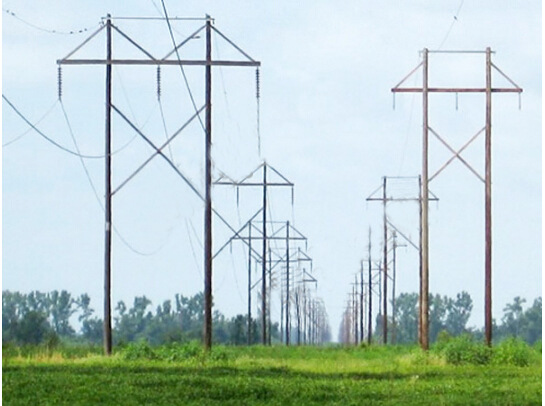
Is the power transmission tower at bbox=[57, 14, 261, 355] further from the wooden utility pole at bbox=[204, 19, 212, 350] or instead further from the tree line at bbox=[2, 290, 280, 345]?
the tree line at bbox=[2, 290, 280, 345]

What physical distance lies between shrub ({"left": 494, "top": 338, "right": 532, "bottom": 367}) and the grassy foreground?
1.44 feet

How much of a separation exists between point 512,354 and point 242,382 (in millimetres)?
14680

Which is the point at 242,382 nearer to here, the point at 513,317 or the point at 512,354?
the point at 512,354

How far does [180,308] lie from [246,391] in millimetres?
125809

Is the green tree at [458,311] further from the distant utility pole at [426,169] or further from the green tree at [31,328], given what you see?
the distant utility pole at [426,169]

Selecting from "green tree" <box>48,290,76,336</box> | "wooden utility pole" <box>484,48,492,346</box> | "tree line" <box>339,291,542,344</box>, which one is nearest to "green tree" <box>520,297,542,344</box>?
"tree line" <box>339,291,542,344</box>

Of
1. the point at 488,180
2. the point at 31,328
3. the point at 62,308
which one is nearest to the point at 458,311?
the point at 62,308

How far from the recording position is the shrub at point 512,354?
41750 mm

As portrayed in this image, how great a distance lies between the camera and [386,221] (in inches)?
2931

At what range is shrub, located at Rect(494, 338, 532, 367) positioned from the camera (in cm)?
4175

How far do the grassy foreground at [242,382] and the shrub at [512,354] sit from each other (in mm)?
440

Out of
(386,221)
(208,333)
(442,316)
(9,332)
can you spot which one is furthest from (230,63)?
(442,316)

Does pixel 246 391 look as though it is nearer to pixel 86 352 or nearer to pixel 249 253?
pixel 86 352

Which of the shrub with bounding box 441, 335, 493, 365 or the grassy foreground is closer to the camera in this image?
the grassy foreground
